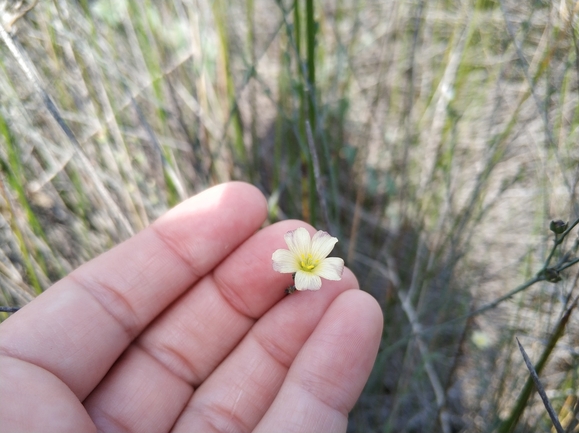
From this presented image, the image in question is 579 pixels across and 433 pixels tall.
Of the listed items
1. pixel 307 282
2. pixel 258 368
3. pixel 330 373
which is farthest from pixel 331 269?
pixel 258 368

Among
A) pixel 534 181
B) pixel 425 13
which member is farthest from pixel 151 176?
pixel 534 181

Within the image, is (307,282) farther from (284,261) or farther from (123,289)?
(123,289)

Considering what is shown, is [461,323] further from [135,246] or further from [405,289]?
[135,246]

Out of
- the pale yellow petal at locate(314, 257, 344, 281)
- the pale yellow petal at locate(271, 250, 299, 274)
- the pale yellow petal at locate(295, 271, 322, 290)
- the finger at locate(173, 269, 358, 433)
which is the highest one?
the pale yellow petal at locate(271, 250, 299, 274)

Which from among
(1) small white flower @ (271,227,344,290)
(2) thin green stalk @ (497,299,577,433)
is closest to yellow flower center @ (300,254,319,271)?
(1) small white flower @ (271,227,344,290)

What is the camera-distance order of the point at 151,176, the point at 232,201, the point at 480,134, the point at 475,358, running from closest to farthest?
the point at 232,201
the point at 475,358
the point at 151,176
the point at 480,134

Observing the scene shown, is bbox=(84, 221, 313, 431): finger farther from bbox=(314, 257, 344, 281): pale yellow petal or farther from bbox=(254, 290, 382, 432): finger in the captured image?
bbox=(254, 290, 382, 432): finger
